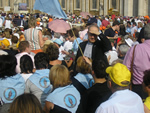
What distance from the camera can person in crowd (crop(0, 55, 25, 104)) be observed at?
3.75 m

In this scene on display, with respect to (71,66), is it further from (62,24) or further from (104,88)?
(104,88)

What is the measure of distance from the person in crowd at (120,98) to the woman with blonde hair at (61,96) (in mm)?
722

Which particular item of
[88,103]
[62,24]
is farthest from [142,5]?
[88,103]

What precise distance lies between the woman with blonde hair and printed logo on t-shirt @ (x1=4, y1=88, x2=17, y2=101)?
68 cm

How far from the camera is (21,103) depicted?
7.50ft

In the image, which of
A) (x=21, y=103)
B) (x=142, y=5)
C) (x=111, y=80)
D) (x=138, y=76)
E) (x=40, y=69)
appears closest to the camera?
(x=21, y=103)

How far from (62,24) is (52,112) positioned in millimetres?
2800

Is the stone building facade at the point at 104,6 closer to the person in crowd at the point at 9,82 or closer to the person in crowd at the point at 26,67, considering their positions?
the person in crowd at the point at 26,67

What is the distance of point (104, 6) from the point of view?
43.6m

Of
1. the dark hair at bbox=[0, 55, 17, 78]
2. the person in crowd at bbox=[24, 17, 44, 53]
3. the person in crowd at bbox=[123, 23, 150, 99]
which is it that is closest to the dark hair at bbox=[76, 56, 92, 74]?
the person in crowd at bbox=[123, 23, 150, 99]

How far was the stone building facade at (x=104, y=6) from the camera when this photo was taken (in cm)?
3677

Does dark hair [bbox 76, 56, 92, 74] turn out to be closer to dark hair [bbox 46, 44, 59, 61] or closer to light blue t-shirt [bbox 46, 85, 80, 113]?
light blue t-shirt [bbox 46, 85, 80, 113]

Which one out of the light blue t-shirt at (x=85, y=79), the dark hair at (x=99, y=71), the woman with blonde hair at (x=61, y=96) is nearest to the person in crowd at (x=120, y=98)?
the dark hair at (x=99, y=71)

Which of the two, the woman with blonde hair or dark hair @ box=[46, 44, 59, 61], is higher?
dark hair @ box=[46, 44, 59, 61]
